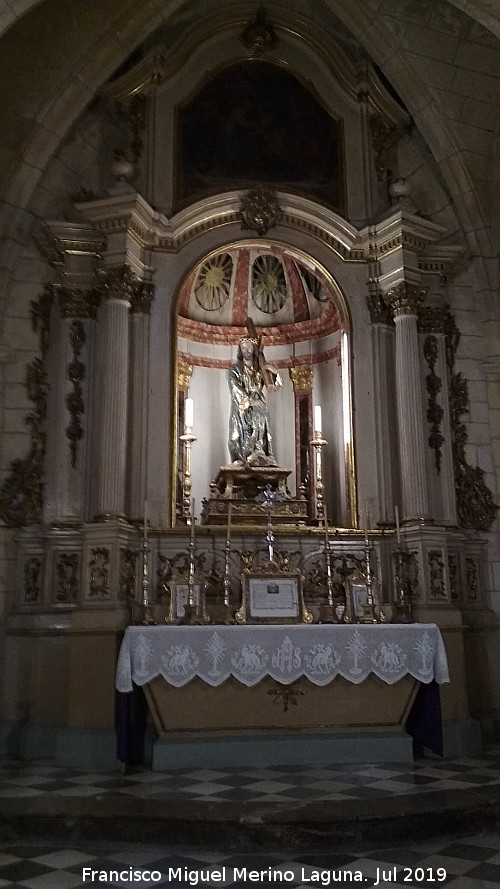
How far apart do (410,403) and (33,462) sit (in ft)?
A: 10.9

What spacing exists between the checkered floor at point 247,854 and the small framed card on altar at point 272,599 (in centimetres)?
115

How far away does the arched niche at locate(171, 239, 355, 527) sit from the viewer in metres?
7.70

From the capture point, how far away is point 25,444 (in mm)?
6762


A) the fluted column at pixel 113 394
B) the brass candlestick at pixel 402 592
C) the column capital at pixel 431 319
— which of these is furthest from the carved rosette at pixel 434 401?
the fluted column at pixel 113 394

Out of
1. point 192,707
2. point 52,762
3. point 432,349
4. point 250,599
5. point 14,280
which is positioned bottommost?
point 52,762

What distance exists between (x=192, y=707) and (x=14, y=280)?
4.05m

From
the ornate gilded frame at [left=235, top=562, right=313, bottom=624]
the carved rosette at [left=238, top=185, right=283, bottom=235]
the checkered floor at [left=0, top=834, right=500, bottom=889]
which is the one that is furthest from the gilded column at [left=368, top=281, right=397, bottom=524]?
the checkered floor at [left=0, top=834, right=500, bottom=889]

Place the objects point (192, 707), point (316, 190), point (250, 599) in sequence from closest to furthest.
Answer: point (192, 707) → point (250, 599) → point (316, 190)

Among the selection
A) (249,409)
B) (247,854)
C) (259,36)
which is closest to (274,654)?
(247,854)

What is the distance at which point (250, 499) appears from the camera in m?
7.21

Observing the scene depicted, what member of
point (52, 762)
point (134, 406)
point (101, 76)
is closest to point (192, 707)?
point (52, 762)

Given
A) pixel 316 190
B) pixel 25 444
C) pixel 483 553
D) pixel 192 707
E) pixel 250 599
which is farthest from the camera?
pixel 316 190

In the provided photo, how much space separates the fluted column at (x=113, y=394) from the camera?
21.0 ft

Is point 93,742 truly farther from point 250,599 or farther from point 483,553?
point 483,553
